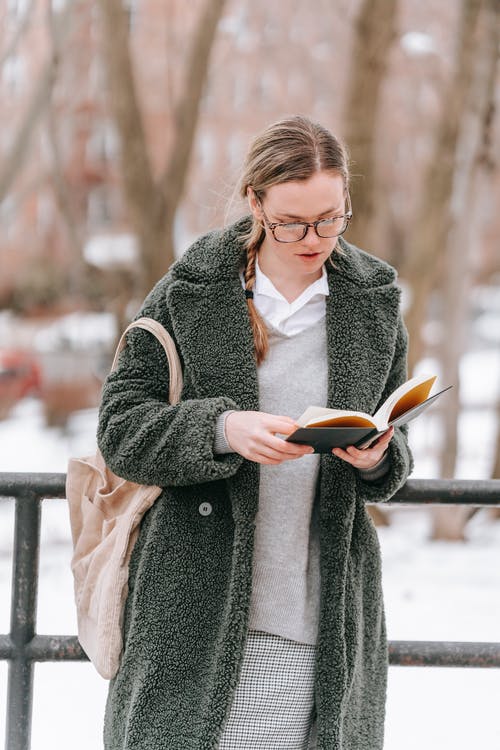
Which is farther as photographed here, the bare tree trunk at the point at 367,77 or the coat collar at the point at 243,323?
the bare tree trunk at the point at 367,77

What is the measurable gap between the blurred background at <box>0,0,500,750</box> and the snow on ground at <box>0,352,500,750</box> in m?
0.07

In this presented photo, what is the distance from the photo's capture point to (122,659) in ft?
6.09

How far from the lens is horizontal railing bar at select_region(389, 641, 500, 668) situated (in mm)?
2279

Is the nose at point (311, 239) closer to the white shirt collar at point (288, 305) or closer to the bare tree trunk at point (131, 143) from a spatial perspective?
the white shirt collar at point (288, 305)

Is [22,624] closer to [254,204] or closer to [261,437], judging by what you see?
[261,437]

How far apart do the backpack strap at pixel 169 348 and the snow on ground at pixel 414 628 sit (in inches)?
25.6

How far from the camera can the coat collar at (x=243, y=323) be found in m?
1.84

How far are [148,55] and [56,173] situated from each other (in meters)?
3.80

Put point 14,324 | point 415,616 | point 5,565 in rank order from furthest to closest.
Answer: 1. point 14,324
2. point 5,565
3. point 415,616

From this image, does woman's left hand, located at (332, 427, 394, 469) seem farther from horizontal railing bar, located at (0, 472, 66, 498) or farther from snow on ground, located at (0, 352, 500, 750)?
snow on ground, located at (0, 352, 500, 750)

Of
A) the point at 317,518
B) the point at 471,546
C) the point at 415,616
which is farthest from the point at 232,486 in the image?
the point at 471,546

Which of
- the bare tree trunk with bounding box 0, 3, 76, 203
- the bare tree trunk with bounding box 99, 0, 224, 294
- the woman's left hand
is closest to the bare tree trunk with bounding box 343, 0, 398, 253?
the bare tree trunk with bounding box 99, 0, 224, 294

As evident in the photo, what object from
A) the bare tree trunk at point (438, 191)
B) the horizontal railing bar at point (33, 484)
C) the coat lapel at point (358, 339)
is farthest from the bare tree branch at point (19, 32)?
the coat lapel at point (358, 339)

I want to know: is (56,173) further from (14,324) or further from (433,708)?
(14,324)
